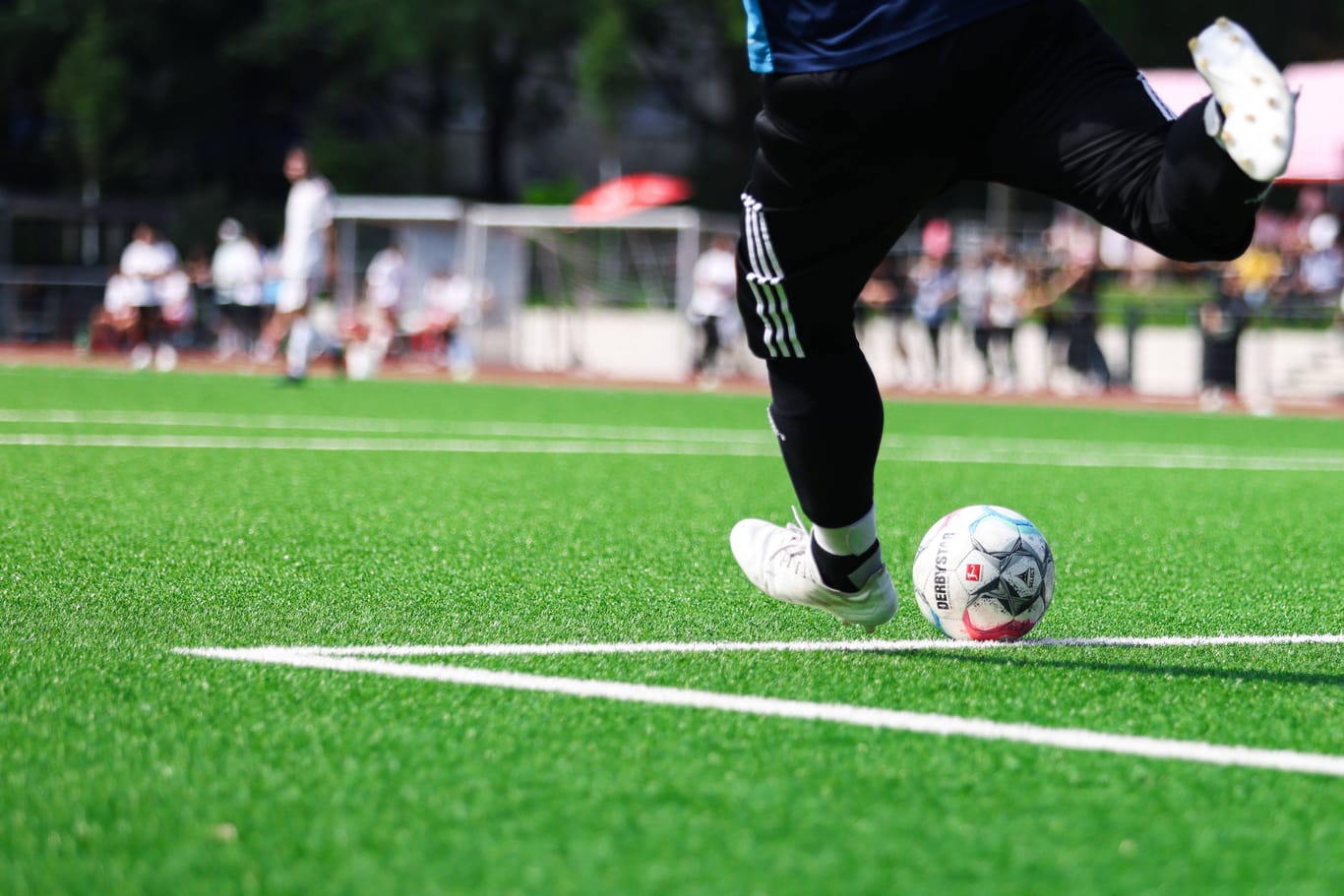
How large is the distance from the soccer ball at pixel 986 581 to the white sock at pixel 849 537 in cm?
34

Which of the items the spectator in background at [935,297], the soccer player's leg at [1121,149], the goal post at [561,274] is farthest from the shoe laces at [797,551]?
the goal post at [561,274]

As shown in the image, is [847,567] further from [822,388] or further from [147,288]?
[147,288]

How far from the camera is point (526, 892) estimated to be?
2.18 m

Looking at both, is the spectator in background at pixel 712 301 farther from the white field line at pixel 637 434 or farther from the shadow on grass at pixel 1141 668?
the shadow on grass at pixel 1141 668

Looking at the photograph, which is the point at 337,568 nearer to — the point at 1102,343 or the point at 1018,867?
the point at 1018,867

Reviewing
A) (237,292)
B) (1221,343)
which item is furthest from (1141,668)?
(237,292)

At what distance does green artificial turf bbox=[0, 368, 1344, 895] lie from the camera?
2.33 metres

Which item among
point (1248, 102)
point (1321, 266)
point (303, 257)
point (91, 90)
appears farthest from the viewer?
point (91, 90)

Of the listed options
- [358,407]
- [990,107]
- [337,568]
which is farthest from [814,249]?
[358,407]

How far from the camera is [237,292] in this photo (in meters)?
28.5

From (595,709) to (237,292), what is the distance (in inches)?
1034

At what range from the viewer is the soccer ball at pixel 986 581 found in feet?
13.5

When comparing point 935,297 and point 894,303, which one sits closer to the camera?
point 935,297

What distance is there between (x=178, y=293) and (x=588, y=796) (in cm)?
2751
